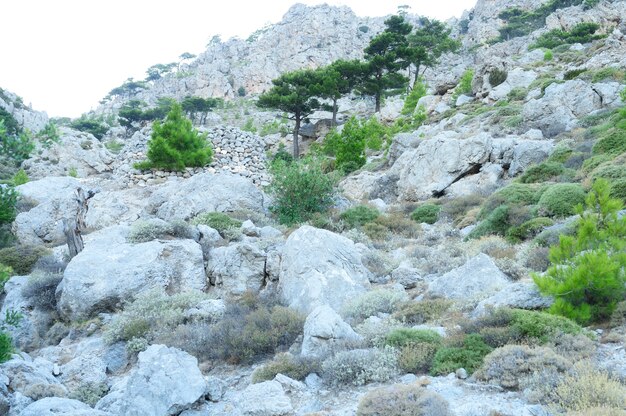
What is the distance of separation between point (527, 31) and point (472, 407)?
274 ft

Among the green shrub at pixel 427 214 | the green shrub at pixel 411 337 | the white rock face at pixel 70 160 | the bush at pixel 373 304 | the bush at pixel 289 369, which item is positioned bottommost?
the green shrub at pixel 427 214

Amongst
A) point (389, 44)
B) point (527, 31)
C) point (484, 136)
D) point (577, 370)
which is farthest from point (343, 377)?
point (527, 31)

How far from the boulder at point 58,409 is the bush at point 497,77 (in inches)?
1601

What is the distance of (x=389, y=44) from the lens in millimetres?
47375

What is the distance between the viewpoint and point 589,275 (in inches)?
295

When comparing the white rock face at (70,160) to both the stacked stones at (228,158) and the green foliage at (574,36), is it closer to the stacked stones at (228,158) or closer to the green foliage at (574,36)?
the stacked stones at (228,158)

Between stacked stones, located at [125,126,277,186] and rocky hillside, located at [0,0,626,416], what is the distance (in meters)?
0.23

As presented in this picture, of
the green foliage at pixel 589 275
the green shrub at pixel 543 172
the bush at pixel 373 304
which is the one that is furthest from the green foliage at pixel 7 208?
the green shrub at pixel 543 172

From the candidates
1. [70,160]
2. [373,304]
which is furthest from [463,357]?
[70,160]

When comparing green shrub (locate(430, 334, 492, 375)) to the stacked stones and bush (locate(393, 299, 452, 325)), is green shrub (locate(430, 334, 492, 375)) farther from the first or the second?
the stacked stones

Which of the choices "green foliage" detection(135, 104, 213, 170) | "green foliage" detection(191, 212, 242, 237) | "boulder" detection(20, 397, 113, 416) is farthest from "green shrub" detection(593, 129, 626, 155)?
"green foliage" detection(135, 104, 213, 170)

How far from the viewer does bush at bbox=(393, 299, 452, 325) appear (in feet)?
29.3

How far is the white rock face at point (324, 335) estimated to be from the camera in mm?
7723

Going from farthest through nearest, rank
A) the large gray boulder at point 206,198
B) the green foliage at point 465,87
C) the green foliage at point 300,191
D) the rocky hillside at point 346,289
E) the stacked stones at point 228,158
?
the green foliage at point 465,87 → the stacked stones at point 228,158 → the large gray boulder at point 206,198 → the green foliage at point 300,191 → the rocky hillside at point 346,289
